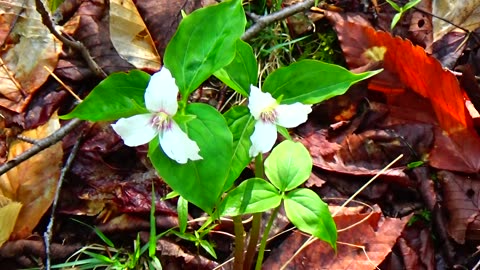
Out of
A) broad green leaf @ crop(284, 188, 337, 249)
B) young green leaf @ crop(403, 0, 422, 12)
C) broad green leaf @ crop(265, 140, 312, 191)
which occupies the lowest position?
broad green leaf @ crop(284, 188, 337, 249)

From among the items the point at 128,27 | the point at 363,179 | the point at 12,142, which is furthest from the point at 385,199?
the point at 12,142

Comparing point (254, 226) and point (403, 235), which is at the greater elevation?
point (254, 226)

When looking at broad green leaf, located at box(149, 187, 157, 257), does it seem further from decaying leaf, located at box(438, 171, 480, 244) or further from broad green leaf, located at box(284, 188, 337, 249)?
decaying leaf, located at box(438, 171, 480, 244)

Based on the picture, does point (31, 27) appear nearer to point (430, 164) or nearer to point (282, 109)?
point (282, 109)

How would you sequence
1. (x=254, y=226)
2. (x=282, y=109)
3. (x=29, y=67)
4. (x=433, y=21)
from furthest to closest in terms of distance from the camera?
(x=433, y=21) < (x=29, y=67) < (x=254, y=226) < (x=282, y=109)

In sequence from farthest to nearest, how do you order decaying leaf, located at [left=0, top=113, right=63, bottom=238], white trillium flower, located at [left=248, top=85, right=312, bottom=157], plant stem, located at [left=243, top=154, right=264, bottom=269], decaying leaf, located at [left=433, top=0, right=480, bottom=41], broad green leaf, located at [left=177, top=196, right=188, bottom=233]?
1. decaying leaf, located at [left=433, top=0, right=480, bottom=41]
2. decaying leaf, located at [left=0, top=113, right=63, bottom=238]
3. broad green leaf, located at [left=177, top=196, right=188, bottom=233]
4. plant stem, located at [left=243, top=154, right=264, bottom=269]
5. white trillium flower, located at [left=248, top=85, right=312, bottom=157]

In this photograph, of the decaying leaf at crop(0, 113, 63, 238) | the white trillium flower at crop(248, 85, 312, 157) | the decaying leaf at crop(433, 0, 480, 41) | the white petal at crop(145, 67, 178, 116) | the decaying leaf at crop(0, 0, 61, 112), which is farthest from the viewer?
the decaying leaf at crop(433, 0, 480, 41)

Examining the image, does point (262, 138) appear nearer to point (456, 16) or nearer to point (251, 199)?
point (251, 199)

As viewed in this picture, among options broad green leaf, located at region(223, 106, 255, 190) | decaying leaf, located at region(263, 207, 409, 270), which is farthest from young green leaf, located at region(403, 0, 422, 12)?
broad green leaf, located at region(223, 106, 255, 190)
